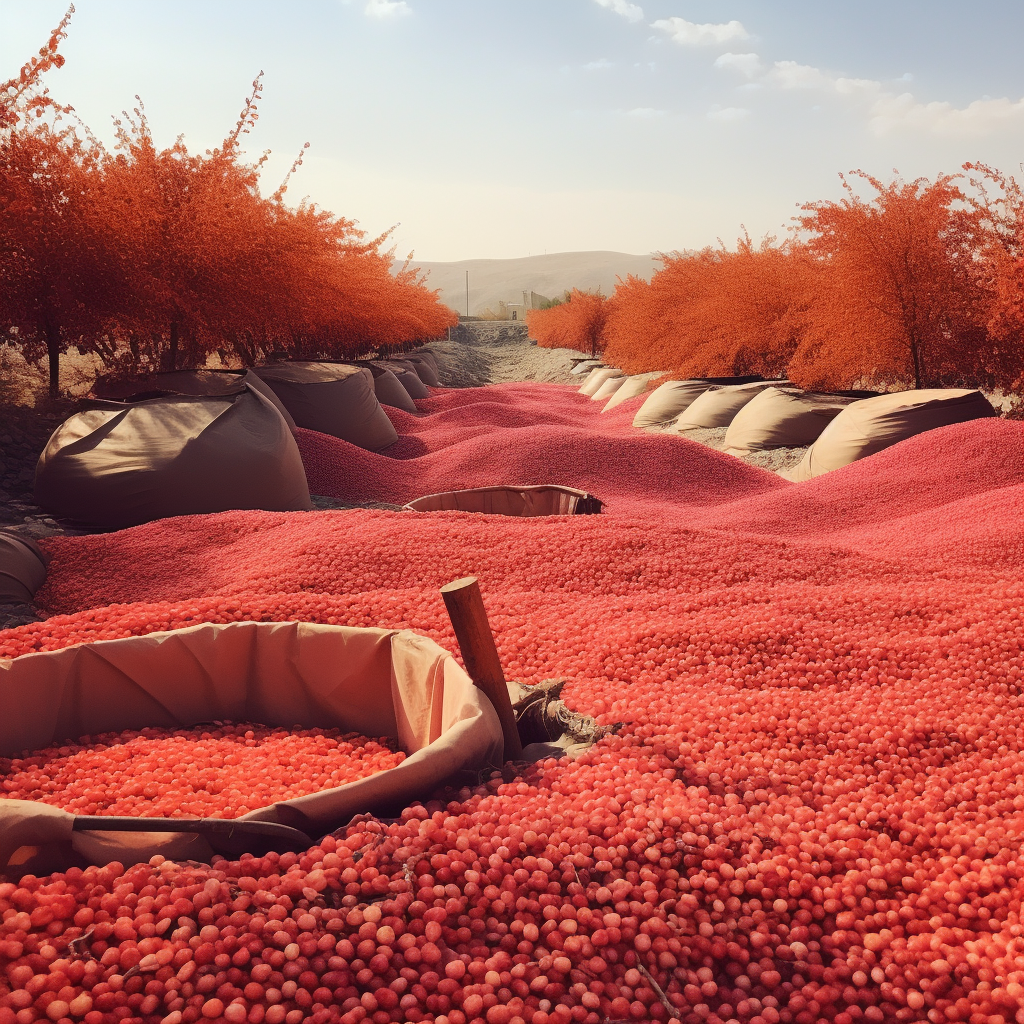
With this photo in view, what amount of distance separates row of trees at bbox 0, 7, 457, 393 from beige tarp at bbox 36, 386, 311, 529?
4.20 ft

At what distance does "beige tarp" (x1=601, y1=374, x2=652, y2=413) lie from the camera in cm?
1016

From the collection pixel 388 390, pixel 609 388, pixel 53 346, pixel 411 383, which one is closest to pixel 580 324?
pixel 609 388

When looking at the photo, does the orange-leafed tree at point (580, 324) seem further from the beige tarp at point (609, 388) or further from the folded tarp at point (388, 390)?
the folded tarp at point (388, 390)

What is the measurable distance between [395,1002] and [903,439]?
4.72 m

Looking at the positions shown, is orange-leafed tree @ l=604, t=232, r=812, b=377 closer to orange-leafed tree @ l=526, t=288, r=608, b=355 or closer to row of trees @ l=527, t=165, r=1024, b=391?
row of trees @ l=527, t=165, r=1024, b=391

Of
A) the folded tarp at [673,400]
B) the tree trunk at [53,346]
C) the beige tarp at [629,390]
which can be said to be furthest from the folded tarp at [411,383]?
the tree trunk at [53,346]

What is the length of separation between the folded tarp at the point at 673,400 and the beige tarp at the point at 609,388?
2942 millimetres

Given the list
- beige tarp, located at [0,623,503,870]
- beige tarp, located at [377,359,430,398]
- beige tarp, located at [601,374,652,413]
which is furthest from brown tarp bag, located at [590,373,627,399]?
beige tarp, located at [0,623,503,870]

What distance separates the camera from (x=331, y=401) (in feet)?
17.5

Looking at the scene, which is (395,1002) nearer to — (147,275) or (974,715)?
(974,715)

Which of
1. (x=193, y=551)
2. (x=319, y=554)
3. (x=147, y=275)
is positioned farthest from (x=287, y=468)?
(x=147, y=275)

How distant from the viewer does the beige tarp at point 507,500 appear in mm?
3457

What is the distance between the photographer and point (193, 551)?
2678mm

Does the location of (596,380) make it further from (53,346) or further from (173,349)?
(53,346)
